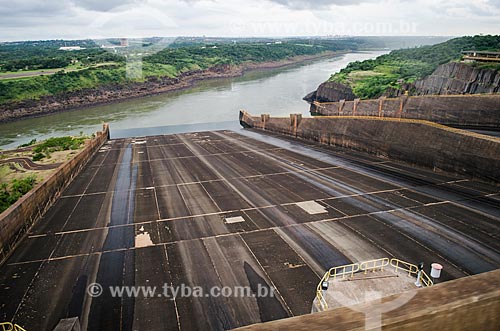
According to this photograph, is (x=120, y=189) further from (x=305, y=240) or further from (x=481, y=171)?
(x=481, y=171)

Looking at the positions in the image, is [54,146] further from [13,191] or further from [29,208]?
[29,208]

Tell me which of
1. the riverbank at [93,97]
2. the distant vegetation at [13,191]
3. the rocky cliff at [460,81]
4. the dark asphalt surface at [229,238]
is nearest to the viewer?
the dark asphalt surface at [229,238]

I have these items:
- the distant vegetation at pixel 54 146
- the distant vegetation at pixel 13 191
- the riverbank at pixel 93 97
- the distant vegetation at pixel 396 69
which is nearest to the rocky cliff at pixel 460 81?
the distant vegetation at pixel 396 69

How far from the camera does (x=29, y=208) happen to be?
17781mm

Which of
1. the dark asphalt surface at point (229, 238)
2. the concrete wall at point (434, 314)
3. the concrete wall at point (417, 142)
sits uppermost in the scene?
the concrete wall at point (434, 314)

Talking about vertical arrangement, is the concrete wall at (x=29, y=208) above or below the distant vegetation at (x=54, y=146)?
above

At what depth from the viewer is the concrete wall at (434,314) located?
290 cm

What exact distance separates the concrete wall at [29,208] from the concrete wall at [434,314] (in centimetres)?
1599

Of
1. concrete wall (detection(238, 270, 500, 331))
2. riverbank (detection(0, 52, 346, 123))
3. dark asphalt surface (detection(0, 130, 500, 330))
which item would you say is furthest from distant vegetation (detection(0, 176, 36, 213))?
riverbank (detection(0, 52, 346, 123))

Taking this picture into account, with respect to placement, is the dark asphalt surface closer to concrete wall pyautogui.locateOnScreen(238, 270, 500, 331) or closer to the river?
concrete wall pyautogui.locateOnScreen(238, 270, 500, 331)

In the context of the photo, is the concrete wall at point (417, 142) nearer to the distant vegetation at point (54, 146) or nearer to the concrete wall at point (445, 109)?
the concrete wall at point (445, 109)

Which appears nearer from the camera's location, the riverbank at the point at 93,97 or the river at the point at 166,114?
the river at the point at 166,114

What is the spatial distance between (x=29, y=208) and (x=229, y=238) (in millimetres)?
10444

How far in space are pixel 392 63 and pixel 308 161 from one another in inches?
3338
